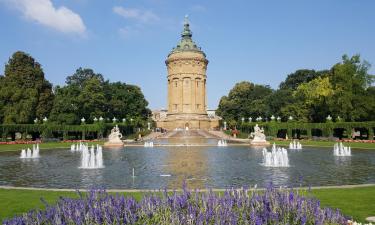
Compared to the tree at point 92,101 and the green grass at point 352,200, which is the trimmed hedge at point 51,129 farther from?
the green grass at point 352,200

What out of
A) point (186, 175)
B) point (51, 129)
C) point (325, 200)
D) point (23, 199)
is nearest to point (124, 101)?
point (51, 129)

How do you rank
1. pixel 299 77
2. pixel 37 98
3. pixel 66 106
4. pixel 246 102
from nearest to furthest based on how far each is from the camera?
pixel 66 106, pixel 37 98, pixel 246 102, pixel 299 77

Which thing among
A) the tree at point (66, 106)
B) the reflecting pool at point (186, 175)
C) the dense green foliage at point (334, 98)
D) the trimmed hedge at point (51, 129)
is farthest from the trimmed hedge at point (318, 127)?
the reflecting pool at point (186, 175)

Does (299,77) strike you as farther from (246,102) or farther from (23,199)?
(23,199)

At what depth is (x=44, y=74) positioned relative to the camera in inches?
2943

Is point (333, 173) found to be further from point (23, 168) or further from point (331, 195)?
point (23, 168)

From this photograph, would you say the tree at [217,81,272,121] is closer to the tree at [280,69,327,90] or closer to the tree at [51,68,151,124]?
the tree at [280,69,327,90]

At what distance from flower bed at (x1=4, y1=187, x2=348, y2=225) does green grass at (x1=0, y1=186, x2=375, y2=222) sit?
117 inches

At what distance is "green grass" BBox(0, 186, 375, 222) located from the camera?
35.3 ft

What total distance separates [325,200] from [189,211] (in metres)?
7.07

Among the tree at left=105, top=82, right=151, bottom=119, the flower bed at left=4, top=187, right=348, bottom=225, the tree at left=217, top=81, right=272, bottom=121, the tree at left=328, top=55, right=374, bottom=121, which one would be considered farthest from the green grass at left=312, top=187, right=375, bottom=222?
the tree at left=217, top=81, right=272, bottom=121

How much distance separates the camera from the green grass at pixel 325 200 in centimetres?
1077

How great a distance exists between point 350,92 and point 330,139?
9.60m

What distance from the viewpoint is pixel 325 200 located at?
12.2 m
